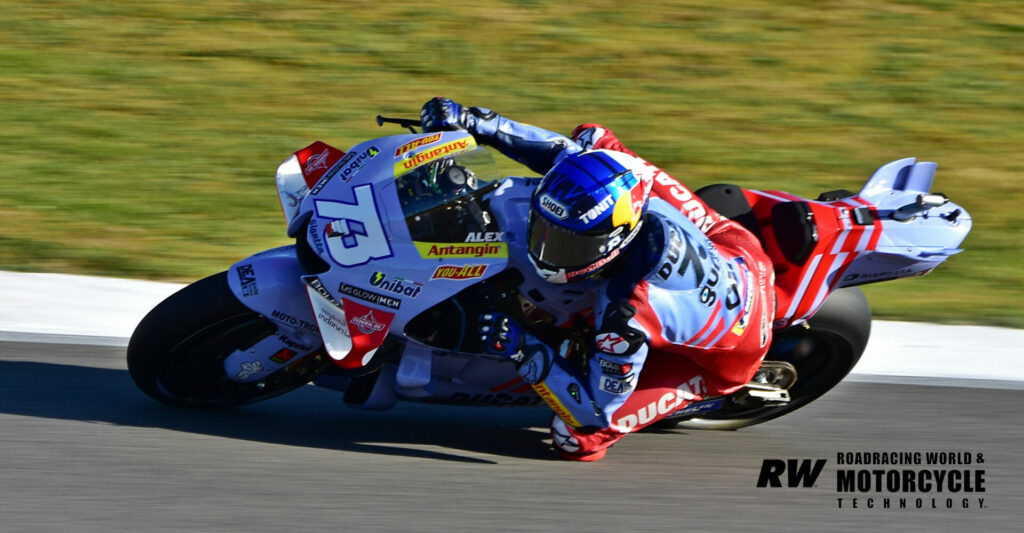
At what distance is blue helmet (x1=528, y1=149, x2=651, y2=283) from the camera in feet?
11.7

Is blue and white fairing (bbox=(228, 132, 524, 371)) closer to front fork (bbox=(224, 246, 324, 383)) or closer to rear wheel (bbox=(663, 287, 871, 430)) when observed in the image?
front fork (bbox=(224, 246, 324, 383))

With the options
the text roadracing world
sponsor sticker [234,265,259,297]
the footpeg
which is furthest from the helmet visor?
the text roadracing world

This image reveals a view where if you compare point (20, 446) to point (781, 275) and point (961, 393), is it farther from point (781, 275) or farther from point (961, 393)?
point (961, 393)

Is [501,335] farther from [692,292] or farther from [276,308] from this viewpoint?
[276,308]

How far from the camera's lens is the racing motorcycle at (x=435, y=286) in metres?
3.74

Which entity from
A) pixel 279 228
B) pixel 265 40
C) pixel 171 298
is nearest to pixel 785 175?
pixel 279 228

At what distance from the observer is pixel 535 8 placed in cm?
951

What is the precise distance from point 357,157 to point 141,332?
1036mm

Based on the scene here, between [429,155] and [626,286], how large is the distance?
2.59ft

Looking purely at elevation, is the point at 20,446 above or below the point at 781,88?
below

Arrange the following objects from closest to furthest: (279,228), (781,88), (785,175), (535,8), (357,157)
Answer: (357,157)
(279,228)
(785,175)
(781,88)
(535,8)

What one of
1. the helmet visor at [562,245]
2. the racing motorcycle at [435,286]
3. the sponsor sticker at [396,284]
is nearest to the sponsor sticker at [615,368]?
the racing motorcycle at [435,286]

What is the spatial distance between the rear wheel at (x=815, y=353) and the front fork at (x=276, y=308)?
5.13ft

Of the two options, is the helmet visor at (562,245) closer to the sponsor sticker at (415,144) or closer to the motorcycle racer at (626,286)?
the motorcycle racer at (626,286)
